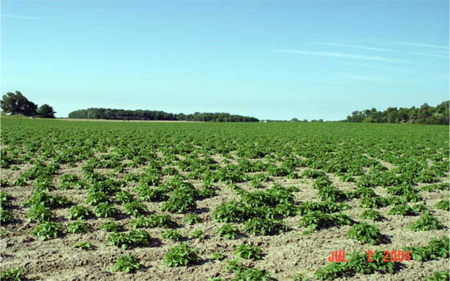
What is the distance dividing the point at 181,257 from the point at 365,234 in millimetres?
5350

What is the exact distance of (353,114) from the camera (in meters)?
175

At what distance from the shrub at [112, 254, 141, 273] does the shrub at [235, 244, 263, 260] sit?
2.52 m

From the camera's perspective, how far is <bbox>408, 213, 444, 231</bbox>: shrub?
428 inches

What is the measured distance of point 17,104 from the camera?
522 feet

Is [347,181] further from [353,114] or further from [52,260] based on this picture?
[353,114]

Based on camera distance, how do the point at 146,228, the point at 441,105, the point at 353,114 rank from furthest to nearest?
1. the point at 353,114
2. the point at 441,105
3. the point at 146,228

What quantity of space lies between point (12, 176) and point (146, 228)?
10.7 m

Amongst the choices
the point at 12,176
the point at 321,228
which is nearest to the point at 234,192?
the point at 321,228

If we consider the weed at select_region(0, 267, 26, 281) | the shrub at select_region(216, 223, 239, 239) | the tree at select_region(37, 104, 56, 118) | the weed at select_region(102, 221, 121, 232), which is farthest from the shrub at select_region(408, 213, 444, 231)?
the tree at select_region(37, 104, 56, 118)

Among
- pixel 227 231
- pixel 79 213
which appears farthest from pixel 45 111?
pixel 227 231

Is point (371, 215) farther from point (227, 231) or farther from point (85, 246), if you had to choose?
point (85, 246)

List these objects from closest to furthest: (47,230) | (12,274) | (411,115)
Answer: (12,274), (47,230), (411,115)
